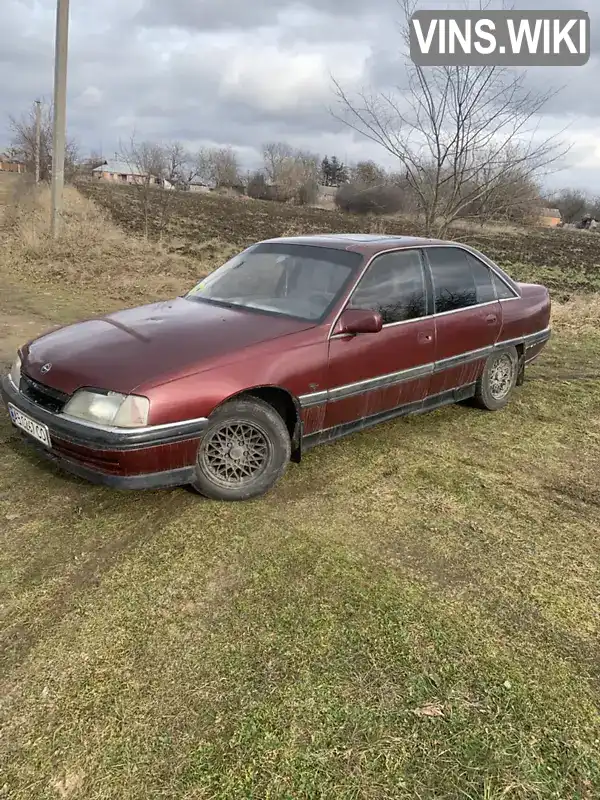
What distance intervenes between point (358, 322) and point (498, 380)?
7.11 ft

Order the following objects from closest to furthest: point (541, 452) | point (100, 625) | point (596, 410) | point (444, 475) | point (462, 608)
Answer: point (100, 625), point (462, 608), point (444, 475), point (541, 452), point (596, 410)

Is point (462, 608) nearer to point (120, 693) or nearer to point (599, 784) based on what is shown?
point (599, 784)

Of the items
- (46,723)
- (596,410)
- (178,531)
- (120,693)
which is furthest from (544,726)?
(596,410)

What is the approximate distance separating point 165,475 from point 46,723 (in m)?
1.37

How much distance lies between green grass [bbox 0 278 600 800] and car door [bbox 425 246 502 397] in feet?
3.20

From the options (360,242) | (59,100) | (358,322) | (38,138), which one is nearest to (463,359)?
(360,242)

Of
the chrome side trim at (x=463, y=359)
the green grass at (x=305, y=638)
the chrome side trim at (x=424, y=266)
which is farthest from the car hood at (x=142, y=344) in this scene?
the chrome side trim at (x=463, y=359)

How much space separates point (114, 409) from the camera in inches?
121

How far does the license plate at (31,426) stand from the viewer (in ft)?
10.7

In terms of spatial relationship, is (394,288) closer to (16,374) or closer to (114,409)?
(114,409)

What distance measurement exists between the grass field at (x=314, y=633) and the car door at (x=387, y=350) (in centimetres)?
43

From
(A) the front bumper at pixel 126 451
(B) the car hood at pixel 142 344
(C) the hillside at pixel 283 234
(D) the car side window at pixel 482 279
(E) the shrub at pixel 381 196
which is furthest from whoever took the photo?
(C) the hillside at pixel 283 234

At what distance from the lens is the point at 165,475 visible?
320cm

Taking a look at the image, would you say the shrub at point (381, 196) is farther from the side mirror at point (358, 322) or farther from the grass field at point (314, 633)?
the grass field at point (314, 633)
